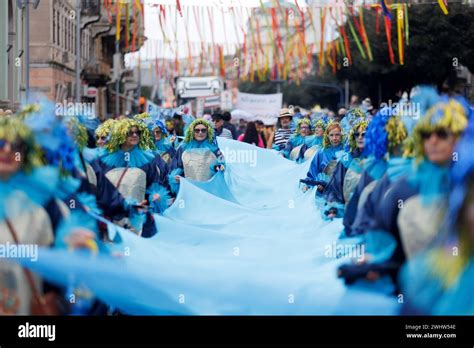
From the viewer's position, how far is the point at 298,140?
19.2m

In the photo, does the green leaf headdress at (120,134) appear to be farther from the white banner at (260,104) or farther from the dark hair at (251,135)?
the white banner at (260,104)

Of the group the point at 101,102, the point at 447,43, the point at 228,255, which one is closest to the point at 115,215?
the point at 228,255

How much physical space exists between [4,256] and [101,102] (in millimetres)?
52486

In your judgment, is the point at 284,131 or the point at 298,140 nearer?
the point at 298,140

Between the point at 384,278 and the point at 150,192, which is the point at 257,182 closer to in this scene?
the point at 150,192

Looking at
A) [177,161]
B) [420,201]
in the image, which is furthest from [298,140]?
[420,201]

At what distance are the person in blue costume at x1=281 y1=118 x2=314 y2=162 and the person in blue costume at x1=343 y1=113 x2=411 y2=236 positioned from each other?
397 inches

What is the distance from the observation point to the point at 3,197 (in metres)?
6.52

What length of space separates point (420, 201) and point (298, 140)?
12.6m

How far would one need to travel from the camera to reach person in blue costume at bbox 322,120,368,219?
11.0m

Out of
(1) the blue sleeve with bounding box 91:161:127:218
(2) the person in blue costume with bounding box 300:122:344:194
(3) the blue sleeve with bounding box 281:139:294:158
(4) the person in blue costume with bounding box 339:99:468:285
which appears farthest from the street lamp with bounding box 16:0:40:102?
(4) the person in blue costume with bounding box 339:99:468:285

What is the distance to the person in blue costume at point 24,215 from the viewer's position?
6523mm
